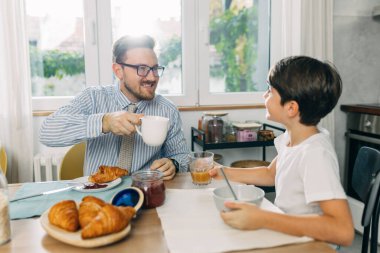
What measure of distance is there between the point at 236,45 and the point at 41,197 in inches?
84.1

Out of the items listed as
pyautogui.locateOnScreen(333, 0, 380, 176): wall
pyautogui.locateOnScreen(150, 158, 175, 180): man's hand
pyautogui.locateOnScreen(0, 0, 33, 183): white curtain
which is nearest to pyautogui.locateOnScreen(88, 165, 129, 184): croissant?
pyautogui.locateOnScreen(150, 158, 175, 180): man's hand

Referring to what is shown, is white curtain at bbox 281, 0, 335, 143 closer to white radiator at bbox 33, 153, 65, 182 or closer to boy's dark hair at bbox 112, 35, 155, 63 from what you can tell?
boy's dark hair at bbox 112, 35, 155, 63

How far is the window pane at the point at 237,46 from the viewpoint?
2.87 meters

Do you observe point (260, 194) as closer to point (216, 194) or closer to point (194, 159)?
point (216, 194)

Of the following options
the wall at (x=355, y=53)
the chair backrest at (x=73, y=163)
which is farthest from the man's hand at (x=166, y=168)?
the wall at (x=355, y=53)

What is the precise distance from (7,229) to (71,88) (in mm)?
1923

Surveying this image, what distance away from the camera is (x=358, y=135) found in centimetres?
276

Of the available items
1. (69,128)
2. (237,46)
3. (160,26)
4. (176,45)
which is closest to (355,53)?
(237,46)

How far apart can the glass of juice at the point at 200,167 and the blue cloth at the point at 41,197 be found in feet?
0.77

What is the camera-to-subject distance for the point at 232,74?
2.98 meters

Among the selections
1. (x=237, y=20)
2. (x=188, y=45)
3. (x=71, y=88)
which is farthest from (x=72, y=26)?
(x=237, y=20)

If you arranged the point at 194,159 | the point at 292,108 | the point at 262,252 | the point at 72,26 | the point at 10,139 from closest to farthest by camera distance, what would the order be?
the point at 262,252 → the point at 292,108 → the point at 194,159 → the point at 10,139 → the point at 72,26

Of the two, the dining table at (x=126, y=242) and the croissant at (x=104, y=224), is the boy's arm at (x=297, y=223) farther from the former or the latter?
the croissant at (x=104, y=224)

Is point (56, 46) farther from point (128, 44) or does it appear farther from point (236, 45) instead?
A: point (236, 45)
